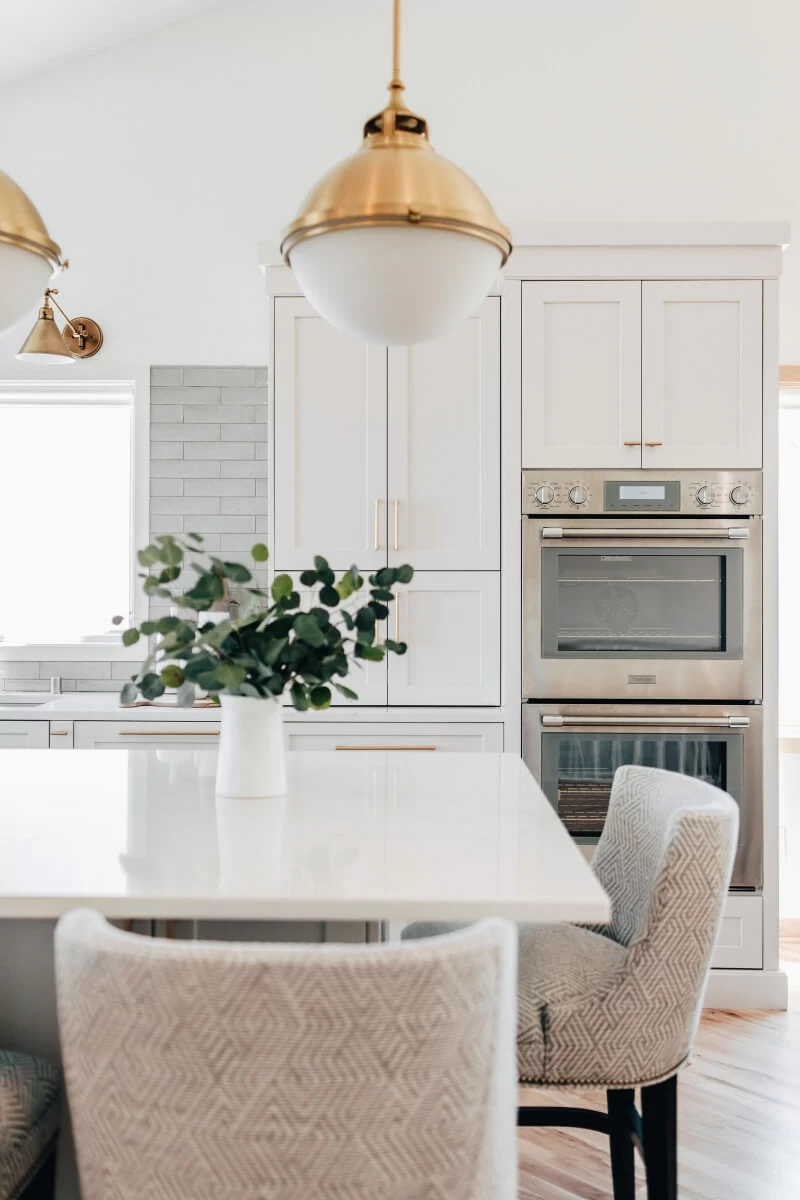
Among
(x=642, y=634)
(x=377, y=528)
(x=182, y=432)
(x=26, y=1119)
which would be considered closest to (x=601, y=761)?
(x=642, y=634)

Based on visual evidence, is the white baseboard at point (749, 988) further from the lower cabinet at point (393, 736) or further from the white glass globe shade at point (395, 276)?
the white glass globe shade at point (395, 276)

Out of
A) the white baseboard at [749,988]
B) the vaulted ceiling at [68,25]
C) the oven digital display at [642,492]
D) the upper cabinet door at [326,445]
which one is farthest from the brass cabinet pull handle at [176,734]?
the vaulted ceiling at [68,25]

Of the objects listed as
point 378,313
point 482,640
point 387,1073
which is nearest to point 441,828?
point 387,1073

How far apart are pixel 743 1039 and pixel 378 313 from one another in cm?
244

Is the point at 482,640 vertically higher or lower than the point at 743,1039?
higher

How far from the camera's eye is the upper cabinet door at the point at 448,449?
3344 mm

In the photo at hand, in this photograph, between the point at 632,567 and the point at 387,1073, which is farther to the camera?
the point at 632,567

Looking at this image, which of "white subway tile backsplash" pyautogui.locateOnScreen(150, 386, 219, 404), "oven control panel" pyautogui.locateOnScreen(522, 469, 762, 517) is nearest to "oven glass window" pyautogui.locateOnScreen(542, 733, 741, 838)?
"oven control panel" pyautogui.locateOnScreen(522, 469, 762, 517)

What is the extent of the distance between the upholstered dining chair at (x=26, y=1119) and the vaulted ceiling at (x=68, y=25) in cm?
356

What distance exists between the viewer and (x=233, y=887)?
1.30m

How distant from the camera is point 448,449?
11.0 ft

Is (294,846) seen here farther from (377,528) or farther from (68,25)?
(68,25)

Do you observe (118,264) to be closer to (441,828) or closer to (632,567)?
(632,567)

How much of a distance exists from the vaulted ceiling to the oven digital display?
2.46 m
